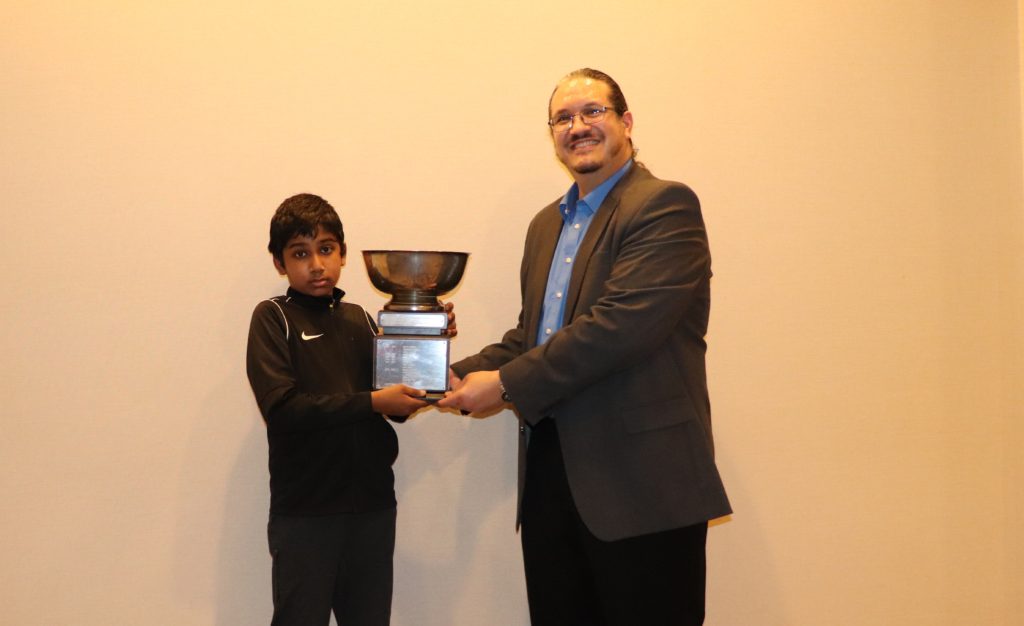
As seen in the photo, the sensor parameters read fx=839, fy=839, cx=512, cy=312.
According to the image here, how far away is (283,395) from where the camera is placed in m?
2.04

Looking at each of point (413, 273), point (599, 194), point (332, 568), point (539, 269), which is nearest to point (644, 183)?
point (599, 194)

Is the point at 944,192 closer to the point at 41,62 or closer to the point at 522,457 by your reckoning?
the point at 522,457

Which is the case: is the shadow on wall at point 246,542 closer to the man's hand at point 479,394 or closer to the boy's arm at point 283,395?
the boy's arm at point 283,395

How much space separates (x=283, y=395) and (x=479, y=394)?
0.48 meters

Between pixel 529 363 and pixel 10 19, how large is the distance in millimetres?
1996

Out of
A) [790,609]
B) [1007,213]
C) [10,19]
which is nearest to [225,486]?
[10,19]

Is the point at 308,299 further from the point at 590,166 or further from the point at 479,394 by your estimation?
the point at 590,166

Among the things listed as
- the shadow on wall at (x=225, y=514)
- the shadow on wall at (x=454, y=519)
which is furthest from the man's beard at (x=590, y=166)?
the shadow on wall at (x=225, y=514)

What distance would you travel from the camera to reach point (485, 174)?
2719 mm

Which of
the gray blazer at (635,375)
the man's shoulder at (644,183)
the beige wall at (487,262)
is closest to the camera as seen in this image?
the gray blazer at (635,375)

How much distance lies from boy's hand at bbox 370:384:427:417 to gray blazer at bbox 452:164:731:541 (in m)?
0.26

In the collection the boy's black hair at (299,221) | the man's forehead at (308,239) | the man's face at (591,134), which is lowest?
the man's forehead at (308,239)

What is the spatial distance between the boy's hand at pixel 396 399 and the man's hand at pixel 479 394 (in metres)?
0.09

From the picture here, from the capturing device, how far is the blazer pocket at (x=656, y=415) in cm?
188
